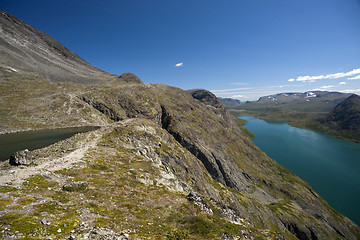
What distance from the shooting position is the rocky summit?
1298cm

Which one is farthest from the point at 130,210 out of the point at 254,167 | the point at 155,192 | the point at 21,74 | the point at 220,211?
the point at 254,167

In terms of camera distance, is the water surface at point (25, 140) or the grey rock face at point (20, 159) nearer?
the grey rock face at point (20, 159)

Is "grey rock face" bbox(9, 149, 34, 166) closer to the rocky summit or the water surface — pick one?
the rocky summit

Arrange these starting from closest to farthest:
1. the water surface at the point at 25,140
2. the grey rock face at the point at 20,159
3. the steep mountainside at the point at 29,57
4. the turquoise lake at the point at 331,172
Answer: the grey rock face at the point at 20,159, the water surface at the point at 25,140, the steep mountainside at the point at 29,57, the turquoise lake at the point at 331,172

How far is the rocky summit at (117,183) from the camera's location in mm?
12984

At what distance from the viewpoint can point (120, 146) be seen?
33406 mm

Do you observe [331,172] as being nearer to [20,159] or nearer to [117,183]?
[117,183]

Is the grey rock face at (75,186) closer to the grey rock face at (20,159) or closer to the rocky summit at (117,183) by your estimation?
the rocky summit at (117,183)

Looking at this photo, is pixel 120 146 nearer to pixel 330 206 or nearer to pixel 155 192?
pixel 155 192

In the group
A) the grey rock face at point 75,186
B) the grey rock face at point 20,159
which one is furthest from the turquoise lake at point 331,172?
the grey rock face at point 20,159

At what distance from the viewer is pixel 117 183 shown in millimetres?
20375

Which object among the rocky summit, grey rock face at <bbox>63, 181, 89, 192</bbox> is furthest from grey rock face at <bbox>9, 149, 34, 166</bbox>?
grey rock face at <bbox>63, 181, 89, 192</bbox>

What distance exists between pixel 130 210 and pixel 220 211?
49.5 ft

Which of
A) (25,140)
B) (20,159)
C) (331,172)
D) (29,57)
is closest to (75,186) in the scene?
(20,159)
